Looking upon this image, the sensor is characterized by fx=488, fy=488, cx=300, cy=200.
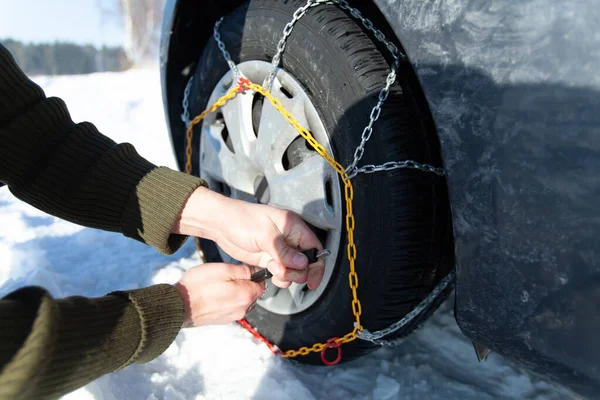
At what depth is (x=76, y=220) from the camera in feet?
4.32

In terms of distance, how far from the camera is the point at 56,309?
83cm

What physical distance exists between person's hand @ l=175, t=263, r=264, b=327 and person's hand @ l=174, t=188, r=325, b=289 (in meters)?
0.09

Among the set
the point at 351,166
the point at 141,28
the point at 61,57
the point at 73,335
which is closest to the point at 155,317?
the point at 73,335

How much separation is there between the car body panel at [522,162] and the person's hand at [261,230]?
423 millimetres

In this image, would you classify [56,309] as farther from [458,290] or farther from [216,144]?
[216,144]

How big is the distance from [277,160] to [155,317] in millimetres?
642

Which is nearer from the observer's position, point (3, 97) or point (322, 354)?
point (3, 97)

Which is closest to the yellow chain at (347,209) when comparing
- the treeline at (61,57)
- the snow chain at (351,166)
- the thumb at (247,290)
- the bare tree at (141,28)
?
the snow chain at (351,166)

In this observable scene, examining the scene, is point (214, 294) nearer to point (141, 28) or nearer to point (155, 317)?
point (155, 317)

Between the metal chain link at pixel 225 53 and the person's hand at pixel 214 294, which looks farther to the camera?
the metal chain link at pixel 225 53

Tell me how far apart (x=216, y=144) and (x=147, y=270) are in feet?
2.26

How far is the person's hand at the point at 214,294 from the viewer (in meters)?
1.18

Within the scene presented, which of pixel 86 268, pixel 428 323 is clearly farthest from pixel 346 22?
pixel 86 268

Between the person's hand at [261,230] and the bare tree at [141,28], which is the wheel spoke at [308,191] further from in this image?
the bare tree at [141,28]
